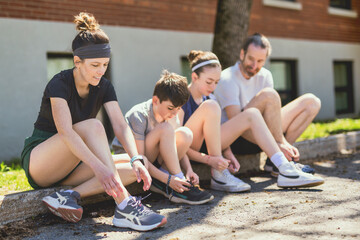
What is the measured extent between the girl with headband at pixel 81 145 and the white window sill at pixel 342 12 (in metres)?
10.2

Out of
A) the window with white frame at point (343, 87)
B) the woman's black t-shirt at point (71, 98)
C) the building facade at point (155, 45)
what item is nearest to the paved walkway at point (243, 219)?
the woman's black t-shirt at point (71, 98)

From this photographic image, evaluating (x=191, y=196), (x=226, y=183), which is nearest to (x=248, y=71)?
(x=226, y=183)

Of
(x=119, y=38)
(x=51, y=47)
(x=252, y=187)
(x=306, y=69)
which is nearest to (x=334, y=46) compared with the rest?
(x=306, y=69)

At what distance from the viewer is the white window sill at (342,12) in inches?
476

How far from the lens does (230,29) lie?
256 inches

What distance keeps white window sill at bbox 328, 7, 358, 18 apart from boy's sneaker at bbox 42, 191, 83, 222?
10635 millimetres

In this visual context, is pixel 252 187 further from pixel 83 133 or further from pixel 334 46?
pixel 334 46

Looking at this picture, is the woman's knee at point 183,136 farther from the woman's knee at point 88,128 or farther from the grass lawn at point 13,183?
the grass lawn at point 13,183

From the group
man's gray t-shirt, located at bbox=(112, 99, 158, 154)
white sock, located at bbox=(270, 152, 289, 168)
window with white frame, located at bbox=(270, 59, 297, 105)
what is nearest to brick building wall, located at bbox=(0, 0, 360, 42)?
window with white frame, located at bbox=(270, 59, 297, 105)

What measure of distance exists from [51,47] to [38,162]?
4.38 m

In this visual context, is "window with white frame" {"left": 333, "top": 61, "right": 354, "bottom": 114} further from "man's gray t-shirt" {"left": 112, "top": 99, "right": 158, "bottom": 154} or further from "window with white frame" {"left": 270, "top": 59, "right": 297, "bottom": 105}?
"man's gray t-shirt" {"left": 112, "top": 99, "right": 158, "bottom": 154}

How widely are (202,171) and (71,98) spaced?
1791 mm

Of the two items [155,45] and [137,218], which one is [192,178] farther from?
[155,45]

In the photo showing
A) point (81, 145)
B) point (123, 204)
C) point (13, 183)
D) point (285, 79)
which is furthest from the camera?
point (285, 79)
